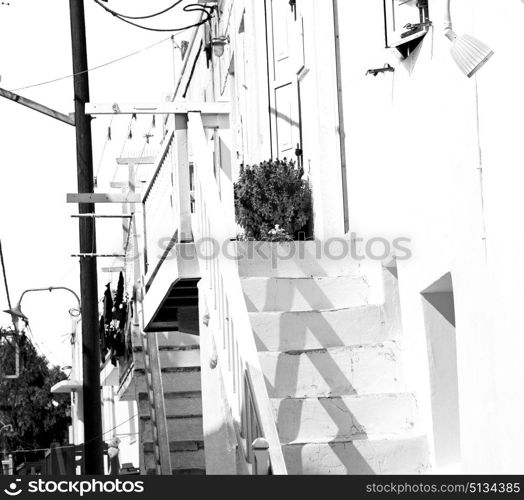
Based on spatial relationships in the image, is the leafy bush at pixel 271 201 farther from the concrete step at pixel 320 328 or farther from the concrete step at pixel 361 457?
the concrete step at pixel 361 457

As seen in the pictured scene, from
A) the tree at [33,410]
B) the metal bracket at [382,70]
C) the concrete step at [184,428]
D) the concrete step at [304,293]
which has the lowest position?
the tree at [33,410]

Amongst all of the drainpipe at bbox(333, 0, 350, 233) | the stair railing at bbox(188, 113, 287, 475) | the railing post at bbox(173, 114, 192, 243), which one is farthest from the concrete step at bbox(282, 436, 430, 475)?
the drainpipe at bbox(333, 0, 350, 233)

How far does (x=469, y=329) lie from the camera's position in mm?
7262

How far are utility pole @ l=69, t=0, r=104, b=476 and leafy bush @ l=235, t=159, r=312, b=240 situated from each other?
3630 millimetres

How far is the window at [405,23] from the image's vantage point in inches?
336

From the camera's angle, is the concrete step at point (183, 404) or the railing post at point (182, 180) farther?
the concrete step at point (183, 404)

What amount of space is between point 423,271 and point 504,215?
182 centimetres

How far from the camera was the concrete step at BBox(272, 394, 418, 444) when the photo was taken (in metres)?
7.86

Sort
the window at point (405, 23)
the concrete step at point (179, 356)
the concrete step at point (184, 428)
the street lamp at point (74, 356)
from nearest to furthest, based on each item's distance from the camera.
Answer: the window at point (405, 23)
the concrete step at point (184, 428)
the concrete step at point (179, 356)
the street lamp at point (74, 356)

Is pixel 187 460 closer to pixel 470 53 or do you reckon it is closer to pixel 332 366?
pixel 332 366

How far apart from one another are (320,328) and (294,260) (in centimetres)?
100

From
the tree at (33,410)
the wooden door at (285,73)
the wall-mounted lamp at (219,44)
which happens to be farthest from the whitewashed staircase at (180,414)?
the tree at (33,410)

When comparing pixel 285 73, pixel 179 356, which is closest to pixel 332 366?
pixel 285 73

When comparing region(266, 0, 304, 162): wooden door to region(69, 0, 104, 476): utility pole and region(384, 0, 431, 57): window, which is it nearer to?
region(384, 0, 431, 57): window
